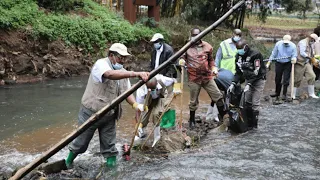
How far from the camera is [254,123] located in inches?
347

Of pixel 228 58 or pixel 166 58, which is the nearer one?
A: pixel 166 58

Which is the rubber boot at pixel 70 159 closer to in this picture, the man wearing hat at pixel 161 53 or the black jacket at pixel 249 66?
the man wearing hat at pixel 161 53

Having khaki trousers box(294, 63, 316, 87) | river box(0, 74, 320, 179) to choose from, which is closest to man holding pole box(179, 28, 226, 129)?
river box(0, 74, 320, 179)

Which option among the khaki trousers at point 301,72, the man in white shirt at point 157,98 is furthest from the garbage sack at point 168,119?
the khaki trousers at point 301,72

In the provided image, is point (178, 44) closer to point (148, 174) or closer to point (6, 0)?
point (6, 0)

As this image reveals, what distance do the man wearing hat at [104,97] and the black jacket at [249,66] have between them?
3.21 metres

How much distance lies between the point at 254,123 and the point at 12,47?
10016 millimetres

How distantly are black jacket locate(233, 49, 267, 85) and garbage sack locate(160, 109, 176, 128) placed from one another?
2.05 m

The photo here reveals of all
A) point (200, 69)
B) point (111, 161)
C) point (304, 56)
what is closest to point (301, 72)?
point (304, 56)

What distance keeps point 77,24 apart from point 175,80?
35.7ft

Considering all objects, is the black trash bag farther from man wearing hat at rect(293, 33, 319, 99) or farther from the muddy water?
man wearing hat at rect(293, 33, 319, 99)

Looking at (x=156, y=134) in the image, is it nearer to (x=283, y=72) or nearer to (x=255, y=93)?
(x=255, y=93)

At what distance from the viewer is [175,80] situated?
7.33 meters

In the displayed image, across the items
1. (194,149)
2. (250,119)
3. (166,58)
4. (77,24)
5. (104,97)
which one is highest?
(77,24)
